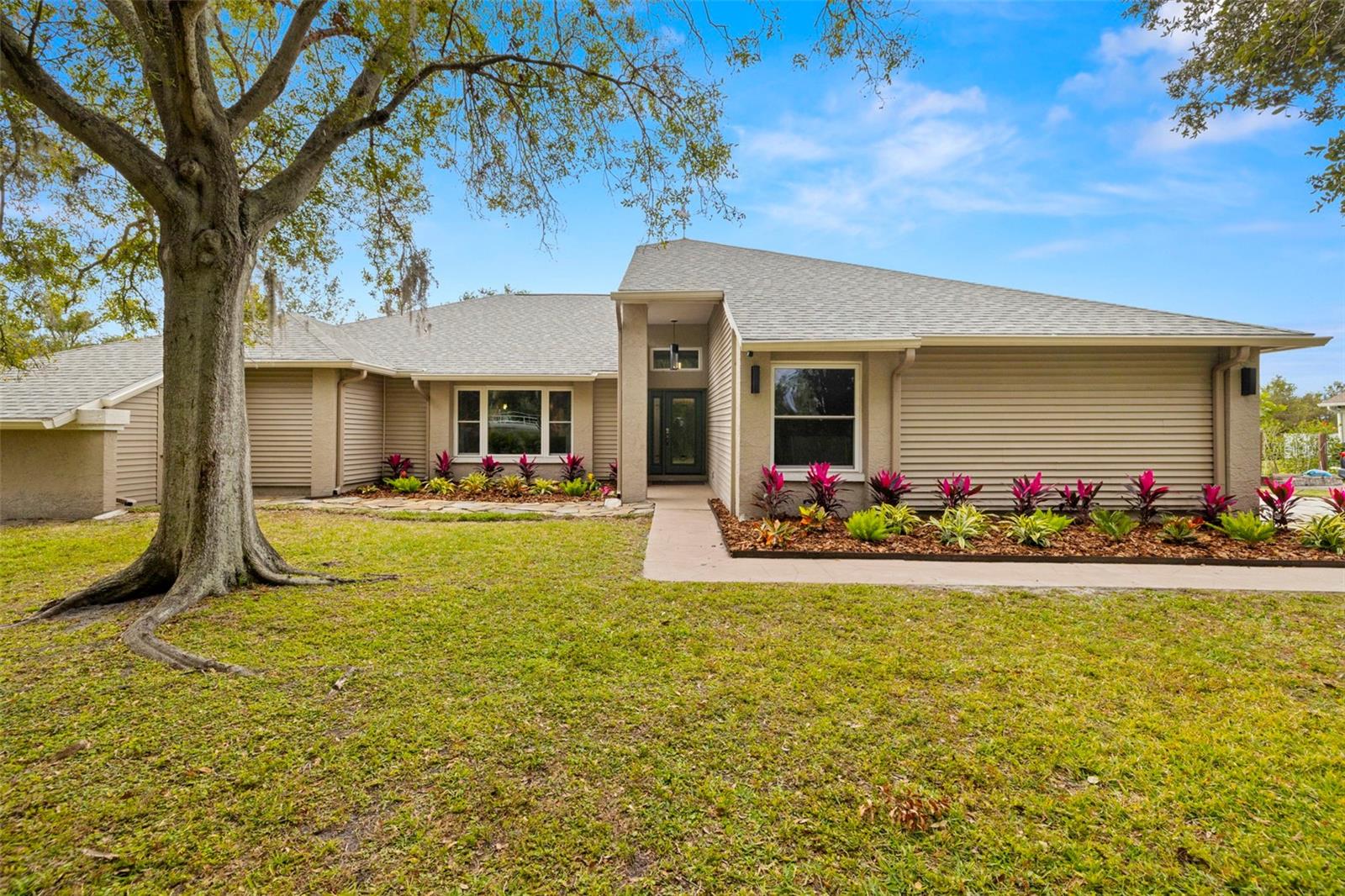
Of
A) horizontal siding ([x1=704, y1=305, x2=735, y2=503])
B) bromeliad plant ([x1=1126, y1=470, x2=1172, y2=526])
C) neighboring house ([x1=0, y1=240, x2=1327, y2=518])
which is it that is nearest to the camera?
bromeliad plant ([x1=1126, y1=470, x2=1172, y2=526])

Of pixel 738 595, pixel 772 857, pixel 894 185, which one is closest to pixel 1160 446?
pixel 894 185

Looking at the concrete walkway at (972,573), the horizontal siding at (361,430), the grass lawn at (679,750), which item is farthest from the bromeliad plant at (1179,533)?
the horizontal siding at (361,430)

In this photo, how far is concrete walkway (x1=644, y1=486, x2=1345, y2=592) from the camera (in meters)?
4.99

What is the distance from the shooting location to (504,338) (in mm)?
13266

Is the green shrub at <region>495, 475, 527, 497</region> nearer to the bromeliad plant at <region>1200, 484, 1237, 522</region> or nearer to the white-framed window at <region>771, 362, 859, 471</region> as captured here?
the white-framed window at <region>771, 362, 859, 471</region>

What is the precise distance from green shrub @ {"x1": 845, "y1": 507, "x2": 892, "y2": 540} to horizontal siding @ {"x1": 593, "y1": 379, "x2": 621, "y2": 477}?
6631 millimetres

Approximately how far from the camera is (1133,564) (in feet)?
18.7

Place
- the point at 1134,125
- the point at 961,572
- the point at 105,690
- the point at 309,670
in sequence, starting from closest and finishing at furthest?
the point at 105,690 < the point at 309,670 < the point at 961,572 < the point at 1134,125

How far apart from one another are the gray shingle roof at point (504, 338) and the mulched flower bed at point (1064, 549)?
656 centimetres

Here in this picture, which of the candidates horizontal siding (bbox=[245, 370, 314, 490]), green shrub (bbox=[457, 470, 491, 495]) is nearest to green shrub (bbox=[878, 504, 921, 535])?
green shrub (bbox=[457, 470, 491, 495])

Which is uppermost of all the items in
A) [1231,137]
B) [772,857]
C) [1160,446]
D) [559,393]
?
[1231,137]

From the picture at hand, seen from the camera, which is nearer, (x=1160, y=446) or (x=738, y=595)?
(x=738, y=595)

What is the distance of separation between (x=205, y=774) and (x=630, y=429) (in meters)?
7.60

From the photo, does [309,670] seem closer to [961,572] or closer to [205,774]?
[205,774]
